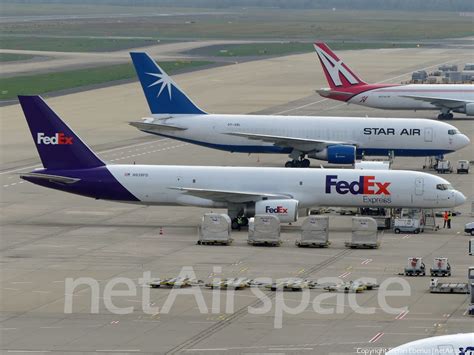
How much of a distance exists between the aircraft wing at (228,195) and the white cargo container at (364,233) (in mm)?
5952

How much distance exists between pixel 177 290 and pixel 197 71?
117 metres

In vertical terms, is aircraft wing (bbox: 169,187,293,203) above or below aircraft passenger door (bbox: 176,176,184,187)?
below

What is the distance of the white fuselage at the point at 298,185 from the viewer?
70375 mm

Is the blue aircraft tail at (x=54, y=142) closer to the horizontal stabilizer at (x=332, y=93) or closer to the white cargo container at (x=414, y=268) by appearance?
the white cargo container at (x=414, y=268)

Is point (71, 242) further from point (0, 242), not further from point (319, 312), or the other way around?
point (319, 312)

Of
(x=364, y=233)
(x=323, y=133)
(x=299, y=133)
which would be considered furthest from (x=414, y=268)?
(x=299, y=133)

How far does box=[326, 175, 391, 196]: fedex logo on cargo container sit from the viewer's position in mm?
70312

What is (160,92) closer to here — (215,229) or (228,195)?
(228,195)

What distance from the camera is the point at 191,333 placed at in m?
48.1

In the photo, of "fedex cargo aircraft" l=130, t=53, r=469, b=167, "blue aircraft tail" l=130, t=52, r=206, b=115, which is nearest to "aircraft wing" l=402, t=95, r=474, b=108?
"fedex cargo aircraft" l=130, t=53, r=469, b=167

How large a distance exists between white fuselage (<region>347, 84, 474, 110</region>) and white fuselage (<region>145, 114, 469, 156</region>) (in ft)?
93.3

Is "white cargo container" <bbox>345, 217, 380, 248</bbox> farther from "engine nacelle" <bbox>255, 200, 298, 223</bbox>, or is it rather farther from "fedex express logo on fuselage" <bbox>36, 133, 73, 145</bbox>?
"fedex express logo on fuselage" <bbox>36, 133, 73, 145</bbox>

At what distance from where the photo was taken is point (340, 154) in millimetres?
92188

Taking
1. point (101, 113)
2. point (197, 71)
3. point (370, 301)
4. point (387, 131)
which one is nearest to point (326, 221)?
point (370, 301)
